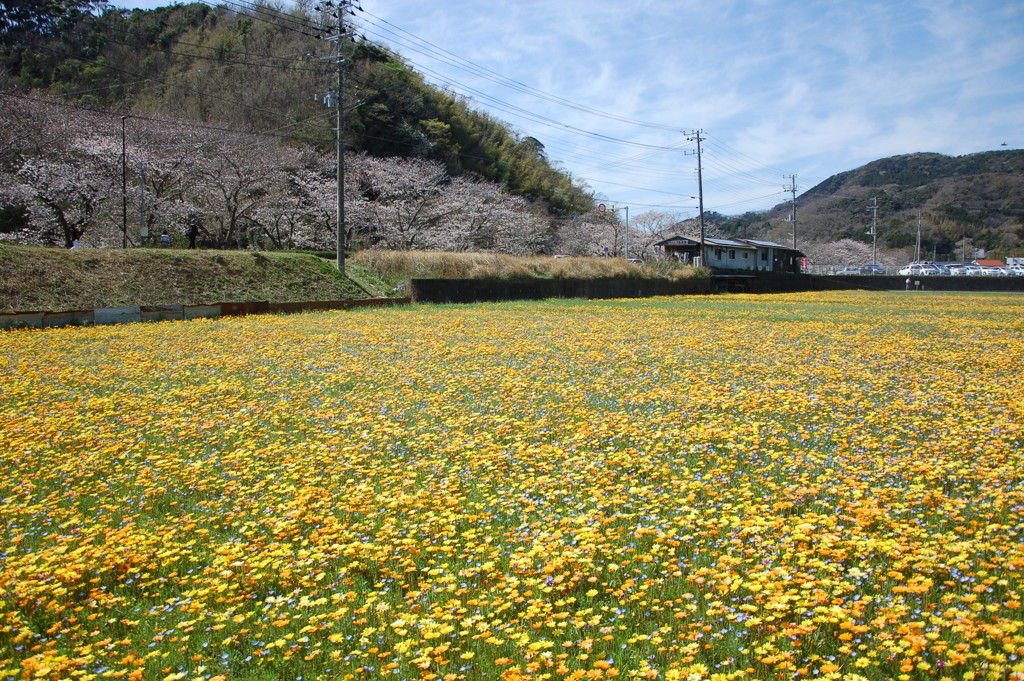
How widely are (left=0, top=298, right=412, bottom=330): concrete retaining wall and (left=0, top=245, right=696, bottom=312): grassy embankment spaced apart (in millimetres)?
1212

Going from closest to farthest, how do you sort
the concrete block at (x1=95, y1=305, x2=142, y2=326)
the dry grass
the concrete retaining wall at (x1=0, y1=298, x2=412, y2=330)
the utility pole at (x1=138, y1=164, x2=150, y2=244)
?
the concrete retaining wall at (x1=0, y1=298, x2=412, y2=330) < the concrete block at (x1=95, y1=305, x2=142, y2=326) < the dry grass < the utility pole at (x1=138, y1=164, x2=150, y2=244)

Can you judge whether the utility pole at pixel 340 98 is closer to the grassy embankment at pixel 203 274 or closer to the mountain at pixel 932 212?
the grassy embankment at pixel 203 274

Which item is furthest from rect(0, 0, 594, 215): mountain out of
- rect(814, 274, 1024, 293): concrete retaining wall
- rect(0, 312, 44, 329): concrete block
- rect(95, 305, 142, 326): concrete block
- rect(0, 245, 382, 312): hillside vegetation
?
rect(814, 274, 1024, 293): concrete retaining wall

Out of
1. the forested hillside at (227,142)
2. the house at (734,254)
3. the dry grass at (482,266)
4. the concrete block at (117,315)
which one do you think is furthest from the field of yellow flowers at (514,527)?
the house at (734,254)

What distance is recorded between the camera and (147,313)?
69.8 ft

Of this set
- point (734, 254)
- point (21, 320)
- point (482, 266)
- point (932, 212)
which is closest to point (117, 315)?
point (21, 320)

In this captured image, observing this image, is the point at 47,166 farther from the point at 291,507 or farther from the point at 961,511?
the point at 961,511

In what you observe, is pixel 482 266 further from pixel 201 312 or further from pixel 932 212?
pixel 932 212

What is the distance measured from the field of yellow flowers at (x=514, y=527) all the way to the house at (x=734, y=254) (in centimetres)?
5464

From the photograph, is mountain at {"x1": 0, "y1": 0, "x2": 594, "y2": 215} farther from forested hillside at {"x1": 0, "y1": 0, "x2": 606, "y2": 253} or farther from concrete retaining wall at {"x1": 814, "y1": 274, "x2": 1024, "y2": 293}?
concrete retaining wall at {"x1": 814, "y1": 274, "x2": 1024, "y2": 293}

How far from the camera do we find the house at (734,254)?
209 feet

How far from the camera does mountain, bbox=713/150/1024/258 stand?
349ft

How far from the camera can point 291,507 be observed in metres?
5.25

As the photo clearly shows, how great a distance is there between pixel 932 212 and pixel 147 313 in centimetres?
12524
